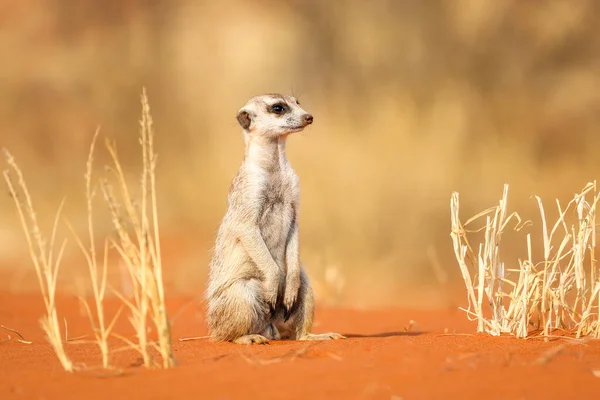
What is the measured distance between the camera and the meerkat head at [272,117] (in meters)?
6.08

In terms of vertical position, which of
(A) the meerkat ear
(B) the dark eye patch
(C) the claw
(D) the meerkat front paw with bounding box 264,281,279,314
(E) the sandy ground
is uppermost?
(B) the dark eye patch

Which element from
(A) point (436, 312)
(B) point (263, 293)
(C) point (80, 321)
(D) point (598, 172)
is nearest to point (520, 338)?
(B) point (263, 293)

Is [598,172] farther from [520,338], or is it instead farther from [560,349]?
[560,349]

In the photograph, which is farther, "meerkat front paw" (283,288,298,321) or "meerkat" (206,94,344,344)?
"meerkat front paw" (283,288,298,321)

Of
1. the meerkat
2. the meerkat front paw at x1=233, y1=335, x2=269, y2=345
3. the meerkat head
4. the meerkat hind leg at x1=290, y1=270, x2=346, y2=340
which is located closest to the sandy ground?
the meerkat front paw at x1=233, y1=335, x2=269, y2=345

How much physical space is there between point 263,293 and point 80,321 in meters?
3.51

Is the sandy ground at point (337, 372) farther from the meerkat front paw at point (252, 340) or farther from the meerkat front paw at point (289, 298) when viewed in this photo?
the meerkat front paw at point (289, 298)

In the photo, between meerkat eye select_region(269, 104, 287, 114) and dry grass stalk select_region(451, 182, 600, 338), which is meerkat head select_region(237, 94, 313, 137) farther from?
dry grass stalk select_region(451, 182, 600, 338)

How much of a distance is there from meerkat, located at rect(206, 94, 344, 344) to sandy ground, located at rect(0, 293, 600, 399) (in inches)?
18.0

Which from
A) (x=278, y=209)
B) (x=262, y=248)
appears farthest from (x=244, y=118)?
(x=262, y=248)

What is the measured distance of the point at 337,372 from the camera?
3.57m

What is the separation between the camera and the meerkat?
562cm

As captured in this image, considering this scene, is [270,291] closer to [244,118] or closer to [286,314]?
[286,314]

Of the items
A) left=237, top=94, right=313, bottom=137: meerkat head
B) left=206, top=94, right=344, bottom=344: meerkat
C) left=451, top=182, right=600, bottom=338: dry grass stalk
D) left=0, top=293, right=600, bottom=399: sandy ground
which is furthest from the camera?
left=237, top=94, right=313, bottom=137: meerkat head
